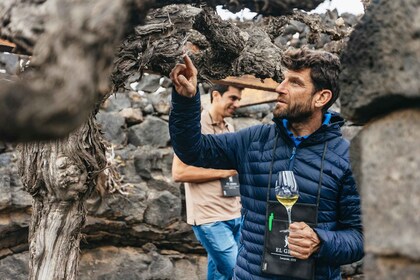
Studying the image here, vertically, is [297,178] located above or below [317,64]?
below

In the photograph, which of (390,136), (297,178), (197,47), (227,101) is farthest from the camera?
(227,101)

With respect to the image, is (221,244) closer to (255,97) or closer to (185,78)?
(185,78)

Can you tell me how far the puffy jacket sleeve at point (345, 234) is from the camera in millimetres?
2605

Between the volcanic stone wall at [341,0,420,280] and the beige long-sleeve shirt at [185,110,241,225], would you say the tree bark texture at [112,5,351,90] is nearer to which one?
the beige long-sleeve shirt at [185,110,241,225]

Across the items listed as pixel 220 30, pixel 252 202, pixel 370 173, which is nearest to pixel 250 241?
pixel 252 202

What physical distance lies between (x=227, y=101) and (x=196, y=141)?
6.80 ft

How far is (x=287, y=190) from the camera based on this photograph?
8.67 ft

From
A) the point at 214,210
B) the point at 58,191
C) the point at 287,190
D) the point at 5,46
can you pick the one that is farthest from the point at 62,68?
the point at 214,210

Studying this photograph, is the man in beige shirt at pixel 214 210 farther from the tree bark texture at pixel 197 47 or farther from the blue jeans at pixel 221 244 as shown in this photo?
the tree bark texture at pixel 197 47

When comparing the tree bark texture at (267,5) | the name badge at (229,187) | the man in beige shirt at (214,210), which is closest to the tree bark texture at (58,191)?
the man in beige shirt at (214,210)

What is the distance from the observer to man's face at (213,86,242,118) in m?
4.88

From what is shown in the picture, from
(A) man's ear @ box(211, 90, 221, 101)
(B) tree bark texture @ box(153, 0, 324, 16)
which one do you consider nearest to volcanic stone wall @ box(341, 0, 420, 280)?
(B) tree bark texture @ box(153, 0, 324, 16)

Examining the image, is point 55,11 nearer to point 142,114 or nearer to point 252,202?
point 252,202

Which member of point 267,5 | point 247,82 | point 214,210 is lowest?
point 214,210
